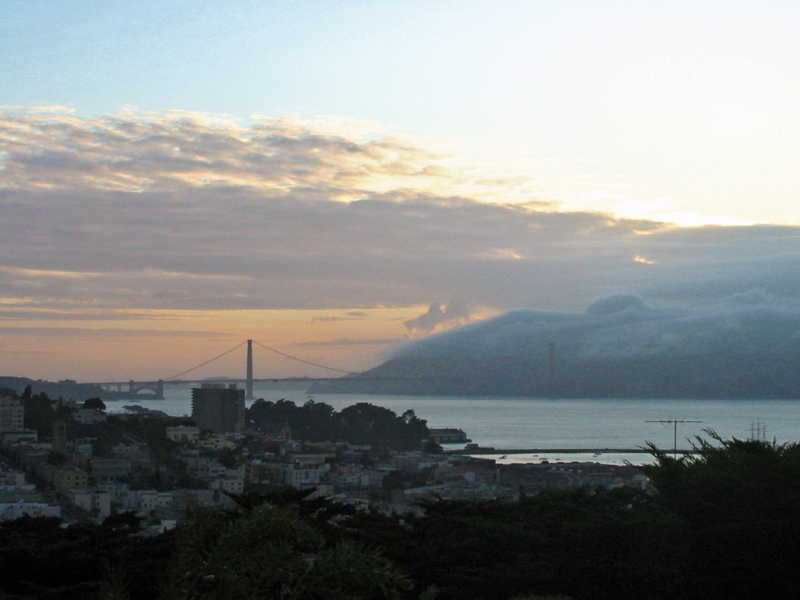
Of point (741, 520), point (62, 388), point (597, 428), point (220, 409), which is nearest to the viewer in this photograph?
point (741, 520)

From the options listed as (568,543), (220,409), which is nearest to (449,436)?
(220,409)

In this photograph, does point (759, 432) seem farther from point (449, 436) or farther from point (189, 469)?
point (449, 436)

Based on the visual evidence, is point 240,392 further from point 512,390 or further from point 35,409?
point 512,390

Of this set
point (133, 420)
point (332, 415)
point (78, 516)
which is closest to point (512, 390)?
point (332, 415)

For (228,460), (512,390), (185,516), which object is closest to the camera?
(185,516)

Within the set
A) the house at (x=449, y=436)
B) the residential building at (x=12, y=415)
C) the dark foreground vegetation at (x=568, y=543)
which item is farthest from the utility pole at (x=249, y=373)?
the dark foreground vegetation at (x=568, y=543)

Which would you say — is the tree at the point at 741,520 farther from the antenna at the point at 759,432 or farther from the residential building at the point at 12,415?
the residential building at the point at 12,415
